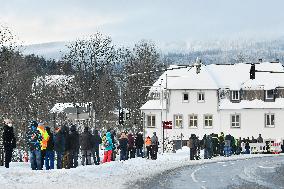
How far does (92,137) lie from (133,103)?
60.8 metres

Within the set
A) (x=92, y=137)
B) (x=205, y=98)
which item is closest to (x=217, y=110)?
(x=205, y=98)

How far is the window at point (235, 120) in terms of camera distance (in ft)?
265

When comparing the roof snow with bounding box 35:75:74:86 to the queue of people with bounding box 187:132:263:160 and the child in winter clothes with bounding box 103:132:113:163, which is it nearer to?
the queue of people with bounding box 187:132:263:160

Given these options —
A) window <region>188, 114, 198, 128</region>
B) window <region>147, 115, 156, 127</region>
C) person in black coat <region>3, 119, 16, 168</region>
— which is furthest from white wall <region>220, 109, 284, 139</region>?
person in black coat <region>3, 119, 16, 168</region>

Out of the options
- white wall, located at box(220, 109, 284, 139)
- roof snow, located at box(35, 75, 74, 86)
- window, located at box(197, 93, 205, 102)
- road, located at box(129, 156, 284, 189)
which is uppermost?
roof snow, located at box(35, 75, 74, 86)

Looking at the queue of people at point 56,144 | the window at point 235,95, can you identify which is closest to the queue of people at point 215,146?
the queue of people at point 56,144

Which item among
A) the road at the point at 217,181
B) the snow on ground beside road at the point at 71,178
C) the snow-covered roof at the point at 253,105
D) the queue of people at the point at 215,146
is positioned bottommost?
the road at the point at 217,181

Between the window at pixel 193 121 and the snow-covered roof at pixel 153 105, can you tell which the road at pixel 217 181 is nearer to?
the window at pixel 193 121

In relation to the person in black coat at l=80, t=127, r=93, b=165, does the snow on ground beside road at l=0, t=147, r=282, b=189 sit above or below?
below

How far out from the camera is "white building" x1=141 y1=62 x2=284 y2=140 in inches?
3159

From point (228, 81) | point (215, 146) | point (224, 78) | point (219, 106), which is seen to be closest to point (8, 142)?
point (215, 146)

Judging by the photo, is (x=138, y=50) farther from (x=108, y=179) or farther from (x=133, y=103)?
(x=108, y=179)

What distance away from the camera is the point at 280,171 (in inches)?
1086

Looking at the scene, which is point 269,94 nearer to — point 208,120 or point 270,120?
point 270,120
